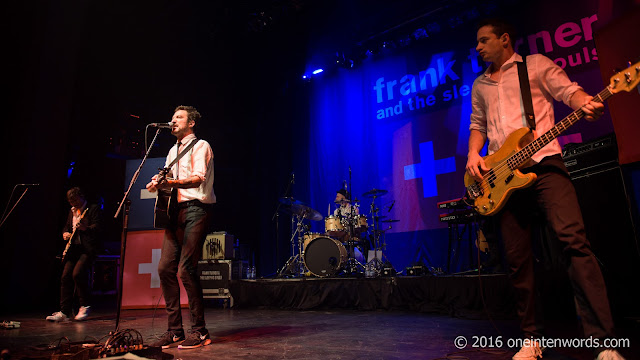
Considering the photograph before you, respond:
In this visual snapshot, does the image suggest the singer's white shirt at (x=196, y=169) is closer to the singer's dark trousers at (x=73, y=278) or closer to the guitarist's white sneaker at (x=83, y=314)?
the singer's dark trousers at (x=73, y=278)

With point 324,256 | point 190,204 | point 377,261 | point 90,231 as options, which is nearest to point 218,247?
point 324,256

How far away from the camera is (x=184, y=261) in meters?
3.42

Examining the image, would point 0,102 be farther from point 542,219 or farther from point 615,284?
point 615,284

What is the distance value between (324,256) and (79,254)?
405 cm

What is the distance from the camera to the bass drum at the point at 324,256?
691cm

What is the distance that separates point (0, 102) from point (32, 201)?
6.75 feet

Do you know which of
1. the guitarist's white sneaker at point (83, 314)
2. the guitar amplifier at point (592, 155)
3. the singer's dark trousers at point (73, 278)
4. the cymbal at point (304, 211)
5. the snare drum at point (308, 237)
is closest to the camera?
the guitar amplifier at point (592, 155)

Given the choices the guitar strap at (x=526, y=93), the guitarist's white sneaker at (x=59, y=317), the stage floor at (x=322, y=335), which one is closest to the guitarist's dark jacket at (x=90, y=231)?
the guitarist's white sneaker at (x=59, y=317)

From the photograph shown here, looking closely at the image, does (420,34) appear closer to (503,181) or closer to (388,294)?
(388,294)

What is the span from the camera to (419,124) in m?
8.97

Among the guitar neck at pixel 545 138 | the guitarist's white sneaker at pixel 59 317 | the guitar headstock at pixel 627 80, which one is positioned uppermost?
the guitar headstock at pixel 627 80

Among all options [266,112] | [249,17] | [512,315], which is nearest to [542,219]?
[512,315]

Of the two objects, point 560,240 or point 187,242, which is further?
point 187,242

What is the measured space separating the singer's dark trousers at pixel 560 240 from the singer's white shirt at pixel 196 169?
253cm
